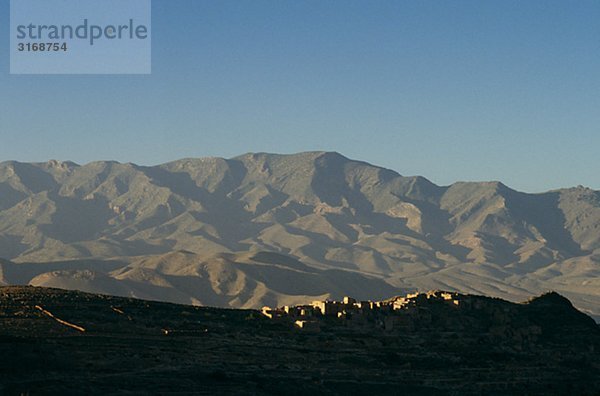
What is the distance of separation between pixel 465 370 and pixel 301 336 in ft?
45.3

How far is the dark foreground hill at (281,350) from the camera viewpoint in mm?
70938

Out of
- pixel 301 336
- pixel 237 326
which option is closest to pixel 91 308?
pixel 237 326

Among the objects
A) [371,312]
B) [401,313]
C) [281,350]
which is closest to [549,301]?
[401,313]

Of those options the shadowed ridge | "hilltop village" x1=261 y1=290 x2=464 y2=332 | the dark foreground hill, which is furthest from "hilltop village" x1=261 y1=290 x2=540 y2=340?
the shadowed ridge

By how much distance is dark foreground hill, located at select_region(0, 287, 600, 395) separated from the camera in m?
70.9

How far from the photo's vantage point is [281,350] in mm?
84500

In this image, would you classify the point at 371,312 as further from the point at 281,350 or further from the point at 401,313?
the point at 281,350

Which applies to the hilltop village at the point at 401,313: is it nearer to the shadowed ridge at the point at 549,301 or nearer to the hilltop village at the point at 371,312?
the hilltop village at the point at 371,312

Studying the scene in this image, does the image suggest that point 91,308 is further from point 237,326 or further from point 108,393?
point 108,393

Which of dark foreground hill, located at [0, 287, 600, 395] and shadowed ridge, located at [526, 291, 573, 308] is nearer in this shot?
dark foreground hill, located at [0, 287, 600, 395]

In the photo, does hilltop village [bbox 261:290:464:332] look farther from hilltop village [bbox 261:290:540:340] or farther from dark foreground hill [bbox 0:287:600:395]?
dark foreground hill [bbox 0:287:600:395]

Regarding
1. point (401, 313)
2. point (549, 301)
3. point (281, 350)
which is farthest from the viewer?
point (549, 301)

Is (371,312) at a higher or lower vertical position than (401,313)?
higher

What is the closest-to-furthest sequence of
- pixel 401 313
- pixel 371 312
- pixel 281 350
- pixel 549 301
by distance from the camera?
pixel 281 350 → pixel 401 313 → pixel 371 312 → pixel 549 301
